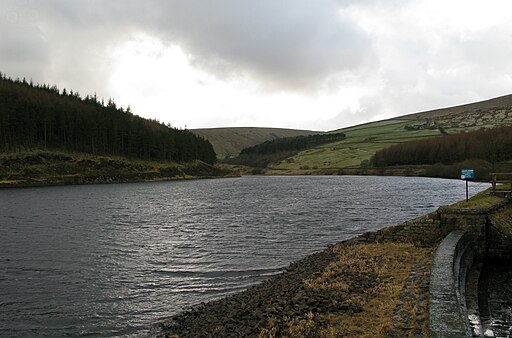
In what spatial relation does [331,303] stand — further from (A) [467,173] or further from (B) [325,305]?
(A) [467,173]

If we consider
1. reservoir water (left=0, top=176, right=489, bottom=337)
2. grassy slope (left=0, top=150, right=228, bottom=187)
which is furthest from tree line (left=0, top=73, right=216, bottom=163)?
reservoir water (left=0, top=176, right=489, bottom=337)

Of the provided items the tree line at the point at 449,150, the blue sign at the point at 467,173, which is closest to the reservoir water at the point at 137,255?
the blue sign at the point at 467,173

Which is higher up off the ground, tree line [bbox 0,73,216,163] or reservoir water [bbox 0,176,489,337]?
tree line [bbox 0,73,216,163]

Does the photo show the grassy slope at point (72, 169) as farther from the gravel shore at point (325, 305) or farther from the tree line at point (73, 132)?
the gravel shore at point (325, 305)

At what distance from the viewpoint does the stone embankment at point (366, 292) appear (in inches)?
421

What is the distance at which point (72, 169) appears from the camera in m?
109

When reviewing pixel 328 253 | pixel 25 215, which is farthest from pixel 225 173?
pixel 328 253

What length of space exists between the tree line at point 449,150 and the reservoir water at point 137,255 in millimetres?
97497

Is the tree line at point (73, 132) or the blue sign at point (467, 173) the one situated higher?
the tree line at point (73, 132)

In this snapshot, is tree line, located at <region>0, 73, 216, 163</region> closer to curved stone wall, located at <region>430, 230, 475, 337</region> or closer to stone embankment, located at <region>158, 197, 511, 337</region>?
stone embankment, located at <region>158, 197, 511, 337</region>

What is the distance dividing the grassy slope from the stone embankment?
9425 cm

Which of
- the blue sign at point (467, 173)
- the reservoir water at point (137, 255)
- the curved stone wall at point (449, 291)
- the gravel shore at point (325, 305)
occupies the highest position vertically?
the blue sign at point (467, 173)

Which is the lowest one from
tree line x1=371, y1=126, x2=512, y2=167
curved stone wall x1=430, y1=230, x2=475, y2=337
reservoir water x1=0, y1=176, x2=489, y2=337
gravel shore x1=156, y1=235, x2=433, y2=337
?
reservoir water x1=0, y1=176, x2=489, y2=337

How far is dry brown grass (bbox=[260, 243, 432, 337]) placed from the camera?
10719mm
